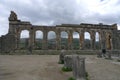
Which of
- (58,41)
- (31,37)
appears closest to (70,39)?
(58,41)

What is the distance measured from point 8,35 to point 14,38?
1.39 meters

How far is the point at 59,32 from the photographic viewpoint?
122 feet

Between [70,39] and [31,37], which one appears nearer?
[31,37]

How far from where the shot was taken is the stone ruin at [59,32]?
3559 centimetres

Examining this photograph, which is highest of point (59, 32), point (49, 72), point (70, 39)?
point (59, 32)

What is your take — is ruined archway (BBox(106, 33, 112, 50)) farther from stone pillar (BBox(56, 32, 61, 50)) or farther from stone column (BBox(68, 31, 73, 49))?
stone pillar (BBox(56, 32, 61, 50))

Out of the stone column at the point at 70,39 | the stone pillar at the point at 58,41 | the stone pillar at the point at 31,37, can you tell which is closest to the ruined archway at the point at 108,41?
the stone column at the point at 70,39

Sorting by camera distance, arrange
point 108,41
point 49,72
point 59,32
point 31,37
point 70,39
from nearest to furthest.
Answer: point 49,72 < point 31,37 < point 59,32 < point 70,39 < point 108,41

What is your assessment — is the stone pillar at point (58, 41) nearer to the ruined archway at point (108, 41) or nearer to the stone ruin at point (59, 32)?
the stone ruin at point (59, 32)

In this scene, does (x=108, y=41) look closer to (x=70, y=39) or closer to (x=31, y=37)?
(x=70, y=39)

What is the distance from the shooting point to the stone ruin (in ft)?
117

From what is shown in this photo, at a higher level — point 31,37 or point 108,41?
point 31,37

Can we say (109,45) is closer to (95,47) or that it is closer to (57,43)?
(95,47)

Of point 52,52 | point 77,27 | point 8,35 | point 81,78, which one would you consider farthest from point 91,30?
point 81,78
